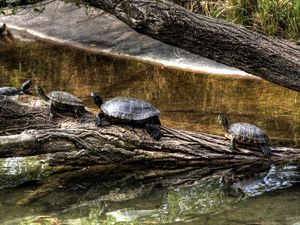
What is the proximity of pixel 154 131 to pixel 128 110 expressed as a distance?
0.33 metres

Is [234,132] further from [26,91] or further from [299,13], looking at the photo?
[299,13]

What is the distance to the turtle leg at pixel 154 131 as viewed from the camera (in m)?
5.21

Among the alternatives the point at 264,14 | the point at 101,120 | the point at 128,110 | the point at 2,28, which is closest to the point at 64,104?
the point at 101,120

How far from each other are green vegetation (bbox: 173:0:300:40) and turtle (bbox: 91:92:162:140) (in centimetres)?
478

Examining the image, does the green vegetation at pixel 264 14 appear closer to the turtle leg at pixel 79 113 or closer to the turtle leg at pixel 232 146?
the turtle leg at pixel 232 146

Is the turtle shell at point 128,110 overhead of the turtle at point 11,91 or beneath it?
overhead

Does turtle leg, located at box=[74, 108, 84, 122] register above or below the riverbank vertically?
above

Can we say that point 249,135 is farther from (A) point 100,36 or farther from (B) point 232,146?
(A) point 100,36

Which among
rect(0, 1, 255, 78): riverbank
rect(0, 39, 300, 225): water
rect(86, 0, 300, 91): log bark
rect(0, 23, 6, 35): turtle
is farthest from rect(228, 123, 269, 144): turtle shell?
Result: rect(0, 23, 6, 35): turtle

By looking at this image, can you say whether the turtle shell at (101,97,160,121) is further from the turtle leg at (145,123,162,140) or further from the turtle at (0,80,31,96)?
the turtle at (0,80,31,96)

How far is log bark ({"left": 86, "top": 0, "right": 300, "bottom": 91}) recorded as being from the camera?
489 centimetres

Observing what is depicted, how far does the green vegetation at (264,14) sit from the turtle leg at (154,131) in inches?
191

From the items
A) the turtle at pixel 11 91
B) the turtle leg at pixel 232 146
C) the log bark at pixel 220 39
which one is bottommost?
the turtle at pixel 11 91

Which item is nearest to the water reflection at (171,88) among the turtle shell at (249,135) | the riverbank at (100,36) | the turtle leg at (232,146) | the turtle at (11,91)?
the riverbank at (100,36)
